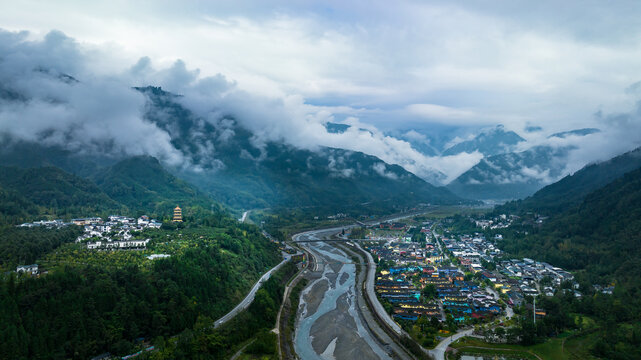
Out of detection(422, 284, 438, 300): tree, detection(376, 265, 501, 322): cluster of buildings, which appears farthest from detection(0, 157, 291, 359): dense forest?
detection(422, 284, 438, 300): tree

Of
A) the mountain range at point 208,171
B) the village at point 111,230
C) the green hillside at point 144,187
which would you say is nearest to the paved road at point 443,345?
the village at point 111,230

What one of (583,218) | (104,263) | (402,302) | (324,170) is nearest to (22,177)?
(104,263)

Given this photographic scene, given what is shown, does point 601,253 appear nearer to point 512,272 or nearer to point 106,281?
point 512,272

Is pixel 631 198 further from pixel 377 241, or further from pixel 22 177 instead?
pixel 22 177

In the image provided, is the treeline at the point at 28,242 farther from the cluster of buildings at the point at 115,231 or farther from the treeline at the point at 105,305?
the treeline at the point at 105,305

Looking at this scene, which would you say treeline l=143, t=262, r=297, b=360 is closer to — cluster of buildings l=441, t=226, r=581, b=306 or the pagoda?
cluster of buildings l=441, t=226, r=581, b=306

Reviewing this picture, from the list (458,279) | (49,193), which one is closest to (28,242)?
(49,193)
